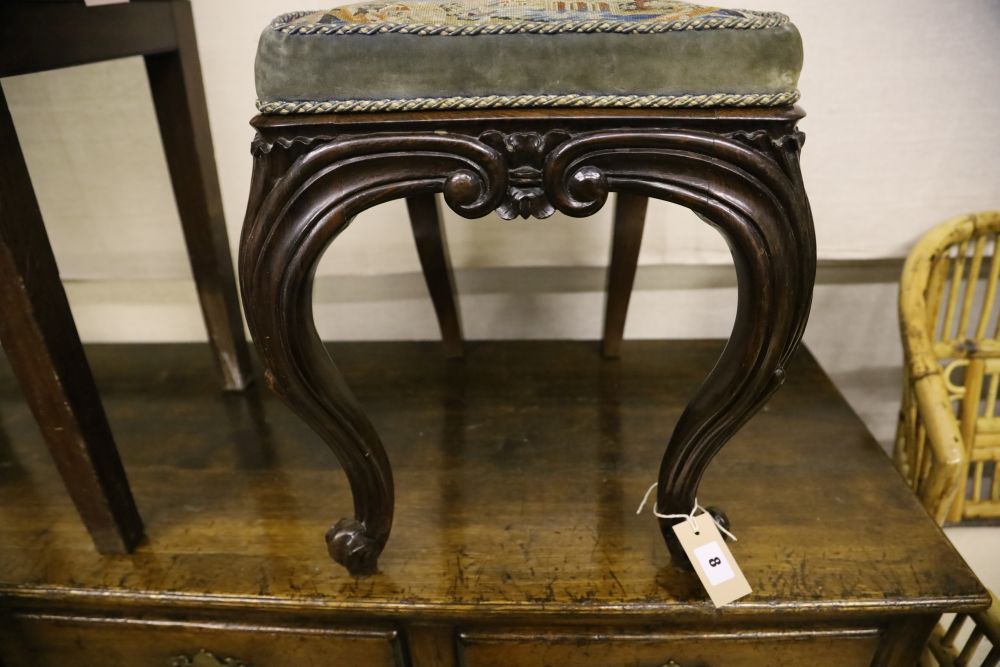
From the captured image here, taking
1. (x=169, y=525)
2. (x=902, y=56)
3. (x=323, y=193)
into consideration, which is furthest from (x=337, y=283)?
(x=902, y=56)

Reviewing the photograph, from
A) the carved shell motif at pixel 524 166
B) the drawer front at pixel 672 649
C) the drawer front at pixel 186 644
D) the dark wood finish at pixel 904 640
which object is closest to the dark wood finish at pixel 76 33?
the carved shell motif at pixel 524 166

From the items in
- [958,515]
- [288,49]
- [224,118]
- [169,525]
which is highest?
[288,49]

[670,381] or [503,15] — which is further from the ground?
[503,15]

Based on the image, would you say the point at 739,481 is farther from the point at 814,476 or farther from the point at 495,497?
the point at 495,497

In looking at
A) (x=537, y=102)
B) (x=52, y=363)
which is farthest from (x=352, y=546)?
(x=537, y=102)

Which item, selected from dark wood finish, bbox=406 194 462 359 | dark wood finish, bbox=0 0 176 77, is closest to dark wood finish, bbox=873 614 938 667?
dark wood finish, bbox=406 194 462 359

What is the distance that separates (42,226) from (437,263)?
429 millimetres

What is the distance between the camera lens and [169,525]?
68cm

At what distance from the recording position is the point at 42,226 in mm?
544

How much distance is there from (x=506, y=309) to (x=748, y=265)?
59cm

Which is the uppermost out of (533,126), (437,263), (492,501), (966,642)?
(533,126)

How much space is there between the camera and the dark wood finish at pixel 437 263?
822mm

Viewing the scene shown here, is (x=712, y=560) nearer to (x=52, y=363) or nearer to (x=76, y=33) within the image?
(x=52, y=363)

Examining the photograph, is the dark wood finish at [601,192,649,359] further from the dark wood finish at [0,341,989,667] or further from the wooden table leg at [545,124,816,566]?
the wooden table leg at [545,124,816,566]
